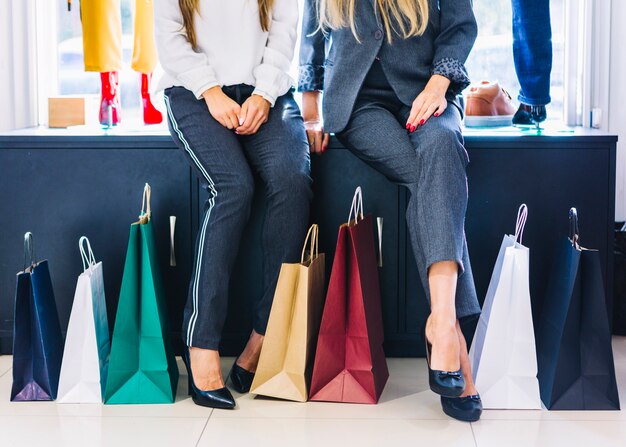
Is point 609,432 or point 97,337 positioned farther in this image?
point 97,337

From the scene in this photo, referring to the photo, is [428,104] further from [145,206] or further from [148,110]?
[148,110]

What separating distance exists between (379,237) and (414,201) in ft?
1.39

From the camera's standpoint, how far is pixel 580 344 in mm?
2359

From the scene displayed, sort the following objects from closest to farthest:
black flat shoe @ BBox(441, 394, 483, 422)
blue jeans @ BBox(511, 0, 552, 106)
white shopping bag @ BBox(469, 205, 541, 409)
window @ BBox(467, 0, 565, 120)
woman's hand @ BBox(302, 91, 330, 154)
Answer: black flat shoe @ BBox(441, 394, 483, 422) → white shopping bag @ BBox(469, 205, 541, 409) → woman's hand @ BBox(302, 91, 330, 154) → blue jeans @ BBox(511, 0, 552, 106) → window @ BBox(467, 0, 565, 120)

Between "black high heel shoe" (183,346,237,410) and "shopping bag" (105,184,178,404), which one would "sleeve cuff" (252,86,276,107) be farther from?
"black high heel shoe" (183,346,237,410)

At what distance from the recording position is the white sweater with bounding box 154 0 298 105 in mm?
2521

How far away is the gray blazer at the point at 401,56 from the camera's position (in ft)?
8.39

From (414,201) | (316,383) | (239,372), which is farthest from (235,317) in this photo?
(414,201)

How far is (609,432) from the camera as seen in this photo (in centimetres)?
222

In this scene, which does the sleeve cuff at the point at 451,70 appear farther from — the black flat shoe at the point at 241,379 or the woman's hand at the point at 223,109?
the black flat shoe at the point at 241,379

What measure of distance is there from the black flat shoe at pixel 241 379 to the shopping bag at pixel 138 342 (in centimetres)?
17

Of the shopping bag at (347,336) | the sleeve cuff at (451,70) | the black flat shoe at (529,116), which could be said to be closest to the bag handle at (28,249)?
the shopping bag at (347,336)

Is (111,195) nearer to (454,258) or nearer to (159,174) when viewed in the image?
(159,174)

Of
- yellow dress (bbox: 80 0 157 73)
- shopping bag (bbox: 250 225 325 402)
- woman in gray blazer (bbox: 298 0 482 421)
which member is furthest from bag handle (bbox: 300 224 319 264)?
yellow dress (bbox: 80 0 157 73)
